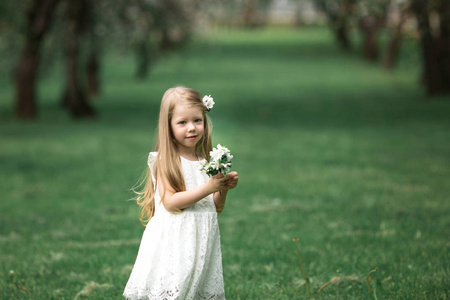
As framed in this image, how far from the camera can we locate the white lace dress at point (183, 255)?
334 centimetres

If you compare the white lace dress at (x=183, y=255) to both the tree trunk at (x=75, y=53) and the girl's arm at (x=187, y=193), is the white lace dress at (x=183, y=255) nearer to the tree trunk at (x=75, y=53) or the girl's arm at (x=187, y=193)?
the girl's arm at (x=187, y=193)

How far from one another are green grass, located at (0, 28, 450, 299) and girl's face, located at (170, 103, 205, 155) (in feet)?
2.34

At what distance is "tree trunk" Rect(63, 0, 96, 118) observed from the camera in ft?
60.5

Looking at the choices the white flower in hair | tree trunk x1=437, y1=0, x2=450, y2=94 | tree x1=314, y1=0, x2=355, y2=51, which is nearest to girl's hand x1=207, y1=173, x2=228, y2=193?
the white flower in hair

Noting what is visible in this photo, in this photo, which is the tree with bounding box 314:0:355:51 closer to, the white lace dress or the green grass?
the green grass

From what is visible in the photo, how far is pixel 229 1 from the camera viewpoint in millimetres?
→ 25141

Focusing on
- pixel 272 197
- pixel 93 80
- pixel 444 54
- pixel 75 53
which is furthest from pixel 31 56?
pixel 444 54

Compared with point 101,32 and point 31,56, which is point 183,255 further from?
point 101,32

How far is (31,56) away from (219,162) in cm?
1727

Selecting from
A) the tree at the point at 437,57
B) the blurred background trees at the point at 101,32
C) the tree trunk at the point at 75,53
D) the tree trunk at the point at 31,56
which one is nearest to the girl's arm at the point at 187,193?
the blurred background trees at the point at 101,32

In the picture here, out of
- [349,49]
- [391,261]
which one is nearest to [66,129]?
[391,261]

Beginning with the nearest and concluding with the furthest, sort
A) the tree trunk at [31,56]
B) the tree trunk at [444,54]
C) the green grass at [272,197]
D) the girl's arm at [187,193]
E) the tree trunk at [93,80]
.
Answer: the girl's arm at [187,193] → the green grass at [272,197] → the tree trunk at [31,56] → the tree trunk at [444,54] → the tree trunk at [93,80]

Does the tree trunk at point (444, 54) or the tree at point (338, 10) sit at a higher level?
the tree at point (338, 10)

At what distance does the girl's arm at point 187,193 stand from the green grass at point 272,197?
75cm
